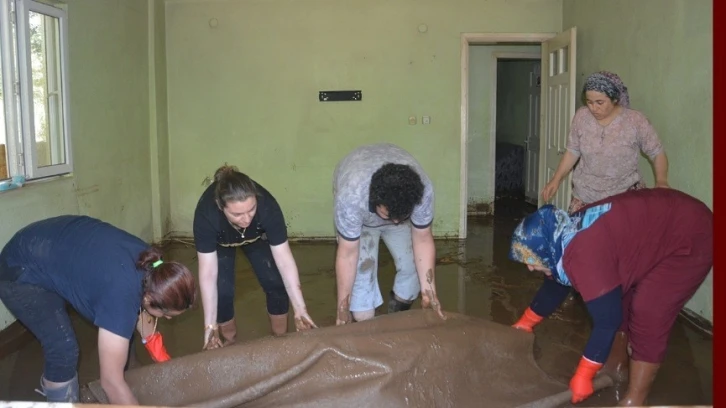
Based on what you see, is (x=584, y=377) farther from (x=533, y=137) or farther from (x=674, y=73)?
(x=533, y=137)

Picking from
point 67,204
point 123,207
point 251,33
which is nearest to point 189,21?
point 251,33

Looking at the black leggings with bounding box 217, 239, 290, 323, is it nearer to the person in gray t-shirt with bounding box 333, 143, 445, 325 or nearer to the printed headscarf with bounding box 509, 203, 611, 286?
the person in gray t-shirt with bounding box 333, 143, 445, 325

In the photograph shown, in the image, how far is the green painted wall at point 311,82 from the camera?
236 inches

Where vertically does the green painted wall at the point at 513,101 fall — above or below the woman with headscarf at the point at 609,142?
above

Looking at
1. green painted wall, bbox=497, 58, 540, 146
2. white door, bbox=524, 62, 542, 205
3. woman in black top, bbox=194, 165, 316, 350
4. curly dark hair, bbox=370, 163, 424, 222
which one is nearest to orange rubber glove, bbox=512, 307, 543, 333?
curly dark hair, bbox=370, 163, 424, 222

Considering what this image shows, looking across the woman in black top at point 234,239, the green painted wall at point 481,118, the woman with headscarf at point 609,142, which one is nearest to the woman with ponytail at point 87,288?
the woman in black top at point 234,239

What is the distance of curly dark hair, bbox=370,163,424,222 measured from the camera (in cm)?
233

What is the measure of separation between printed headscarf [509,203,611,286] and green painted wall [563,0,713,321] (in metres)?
1.68

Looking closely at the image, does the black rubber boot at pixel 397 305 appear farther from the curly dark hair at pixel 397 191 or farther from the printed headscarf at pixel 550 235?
the printed headscarf at pixel 550 235

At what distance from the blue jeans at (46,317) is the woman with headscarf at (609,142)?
245 cm

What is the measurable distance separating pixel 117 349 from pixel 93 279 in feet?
0.78

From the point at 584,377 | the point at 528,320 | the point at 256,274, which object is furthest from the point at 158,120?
the point at 584,377

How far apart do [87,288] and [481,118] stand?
5.94 metres

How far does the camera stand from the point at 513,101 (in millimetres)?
8977
